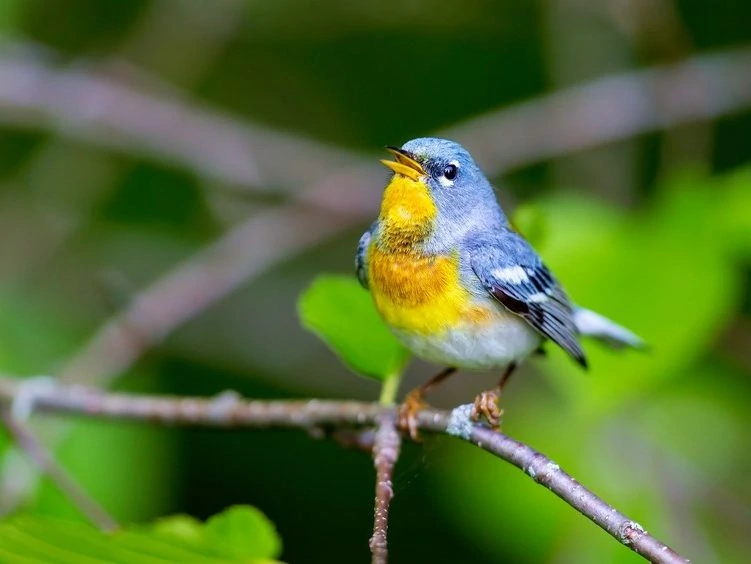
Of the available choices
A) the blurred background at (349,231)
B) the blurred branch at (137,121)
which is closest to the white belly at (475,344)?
the blurred background at (349,231)

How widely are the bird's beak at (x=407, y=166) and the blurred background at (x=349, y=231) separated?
2.10 feet

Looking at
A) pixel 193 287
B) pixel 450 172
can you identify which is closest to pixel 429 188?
pixel 450 172

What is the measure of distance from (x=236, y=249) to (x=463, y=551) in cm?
203

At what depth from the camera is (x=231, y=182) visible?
5.01m

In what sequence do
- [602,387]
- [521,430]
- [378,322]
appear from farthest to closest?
[521,430] < [602,387] < [378,322]

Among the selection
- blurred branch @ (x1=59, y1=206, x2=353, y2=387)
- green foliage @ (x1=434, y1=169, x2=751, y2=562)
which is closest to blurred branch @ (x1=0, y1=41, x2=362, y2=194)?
blurred branch @ (x1=59, y1=206, x2=353, y2=387)

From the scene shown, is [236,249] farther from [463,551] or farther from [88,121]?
[463,551]

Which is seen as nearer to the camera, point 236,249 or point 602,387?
point 602,387

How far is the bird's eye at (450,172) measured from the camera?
2.73 m

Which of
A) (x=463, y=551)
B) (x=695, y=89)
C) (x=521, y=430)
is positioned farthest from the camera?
(x=463, y=551)

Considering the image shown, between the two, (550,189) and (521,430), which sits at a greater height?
(550,189)

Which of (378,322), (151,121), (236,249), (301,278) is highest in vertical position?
(151,121)

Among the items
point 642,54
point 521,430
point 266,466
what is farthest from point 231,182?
point 642,54

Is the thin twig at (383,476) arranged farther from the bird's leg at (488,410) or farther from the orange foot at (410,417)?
the bird's leg at (488,410)
